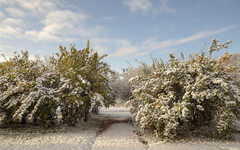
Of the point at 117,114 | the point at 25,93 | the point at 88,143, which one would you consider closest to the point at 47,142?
the point at 88,143

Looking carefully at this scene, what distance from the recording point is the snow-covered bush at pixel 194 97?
7250mm

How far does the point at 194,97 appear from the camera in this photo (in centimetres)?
731

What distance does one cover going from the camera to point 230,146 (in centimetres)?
675

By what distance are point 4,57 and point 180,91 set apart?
13013mm

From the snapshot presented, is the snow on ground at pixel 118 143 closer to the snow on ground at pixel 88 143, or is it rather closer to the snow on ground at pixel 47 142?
the snow on ground at pixel 88 143

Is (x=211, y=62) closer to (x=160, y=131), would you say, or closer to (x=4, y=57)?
(x=160, y=131)

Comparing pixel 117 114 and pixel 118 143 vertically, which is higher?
pixel 118 143

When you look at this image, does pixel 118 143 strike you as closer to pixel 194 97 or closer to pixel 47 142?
pixel 47 142

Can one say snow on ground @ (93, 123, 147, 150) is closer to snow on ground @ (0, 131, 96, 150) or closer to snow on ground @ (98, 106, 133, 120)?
snow on ground @ (0, 131, 96, 150)

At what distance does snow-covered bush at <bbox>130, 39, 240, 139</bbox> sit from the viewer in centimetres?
725

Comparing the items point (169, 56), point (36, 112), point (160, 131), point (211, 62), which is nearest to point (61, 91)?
point (36, 112)

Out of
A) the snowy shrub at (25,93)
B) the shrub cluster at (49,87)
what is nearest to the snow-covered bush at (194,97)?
the shrub cluster at (49,87)

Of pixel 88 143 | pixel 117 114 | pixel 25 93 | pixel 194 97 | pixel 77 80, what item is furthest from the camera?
pixel 117 114

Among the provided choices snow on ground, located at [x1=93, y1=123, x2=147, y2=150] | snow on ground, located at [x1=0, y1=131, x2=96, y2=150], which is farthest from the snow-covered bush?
snow on ground, located at [x1=0, y1=131, x2=96, y2=150]
